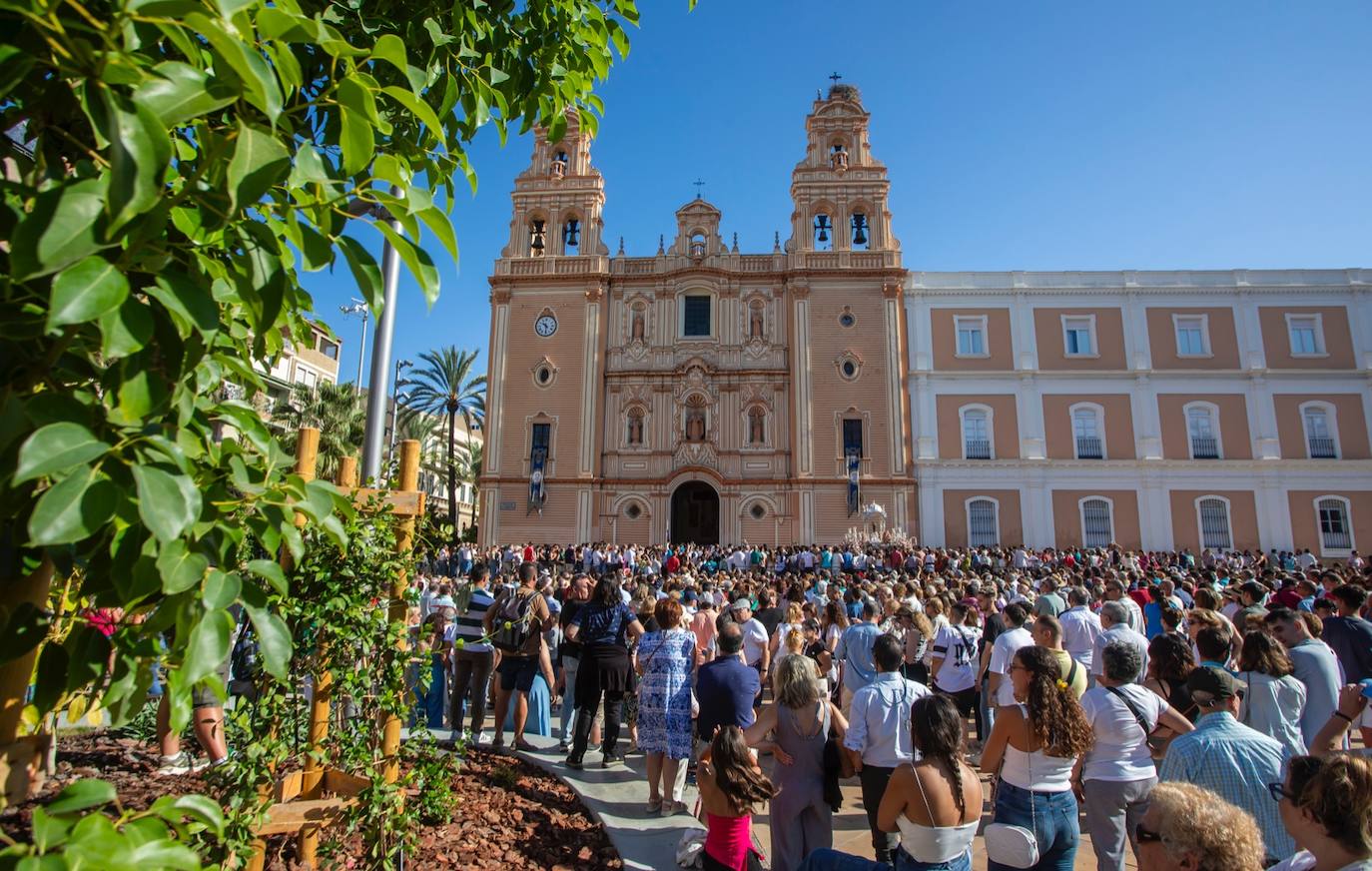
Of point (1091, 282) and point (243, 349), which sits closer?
point (243, 349)

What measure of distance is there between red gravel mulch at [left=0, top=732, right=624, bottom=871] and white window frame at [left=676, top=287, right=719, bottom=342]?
86.9 feet

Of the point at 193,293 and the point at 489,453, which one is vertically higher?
the point at 489,453

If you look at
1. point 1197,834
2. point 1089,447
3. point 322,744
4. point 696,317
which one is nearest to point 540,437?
point 696,317

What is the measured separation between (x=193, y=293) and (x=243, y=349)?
0.91 meters

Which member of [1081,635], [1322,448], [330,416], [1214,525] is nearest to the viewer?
[1081,635]

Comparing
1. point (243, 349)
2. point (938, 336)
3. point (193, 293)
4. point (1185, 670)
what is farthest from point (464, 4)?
point (938, 336)

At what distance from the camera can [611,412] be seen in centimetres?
3123

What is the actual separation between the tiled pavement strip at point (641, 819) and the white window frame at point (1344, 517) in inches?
1210

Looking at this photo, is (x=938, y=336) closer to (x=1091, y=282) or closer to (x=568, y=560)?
(x=1091, y=282)

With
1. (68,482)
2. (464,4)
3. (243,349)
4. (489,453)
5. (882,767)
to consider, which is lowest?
(882,767)

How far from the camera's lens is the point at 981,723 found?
8.24 meters

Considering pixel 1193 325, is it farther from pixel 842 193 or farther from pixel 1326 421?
pixel 842 193

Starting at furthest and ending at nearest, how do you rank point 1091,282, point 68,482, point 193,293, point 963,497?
point 1091,282, point 963,497, point 193,293, point 68,482

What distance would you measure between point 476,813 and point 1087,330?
32.2 m
